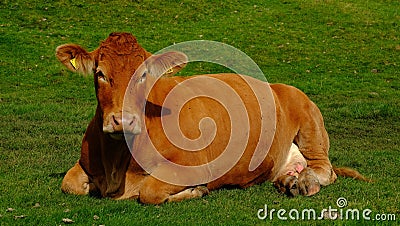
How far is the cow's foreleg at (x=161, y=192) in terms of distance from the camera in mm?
7398

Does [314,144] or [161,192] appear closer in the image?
[161,192]

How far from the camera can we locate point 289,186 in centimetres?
813

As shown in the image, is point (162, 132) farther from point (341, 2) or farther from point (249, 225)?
point (341, 2)

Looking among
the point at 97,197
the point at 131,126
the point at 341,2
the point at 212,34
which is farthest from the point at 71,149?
the point at 341,2

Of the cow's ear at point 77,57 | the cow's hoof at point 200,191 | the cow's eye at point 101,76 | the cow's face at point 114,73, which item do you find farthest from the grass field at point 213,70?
the cow's ear at point 77,57

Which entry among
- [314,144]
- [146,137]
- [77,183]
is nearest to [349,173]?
[314,144]

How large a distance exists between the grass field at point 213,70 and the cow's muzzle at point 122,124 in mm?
895

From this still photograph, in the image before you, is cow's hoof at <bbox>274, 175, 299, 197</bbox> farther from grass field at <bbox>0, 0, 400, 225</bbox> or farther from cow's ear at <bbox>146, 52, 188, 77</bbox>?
cow's ear at <bbox>146, 52, 188, 77</bbox>

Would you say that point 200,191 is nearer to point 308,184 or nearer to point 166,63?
point 308,184

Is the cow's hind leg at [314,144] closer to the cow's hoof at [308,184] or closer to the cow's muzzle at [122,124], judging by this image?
the cow's hoof at [308,184]

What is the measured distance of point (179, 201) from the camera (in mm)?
7562

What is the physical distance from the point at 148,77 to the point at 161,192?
1.39 m

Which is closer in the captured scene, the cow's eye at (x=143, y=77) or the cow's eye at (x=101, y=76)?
the cow's eye at (x=101, y=76)

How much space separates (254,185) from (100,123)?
2.40m
